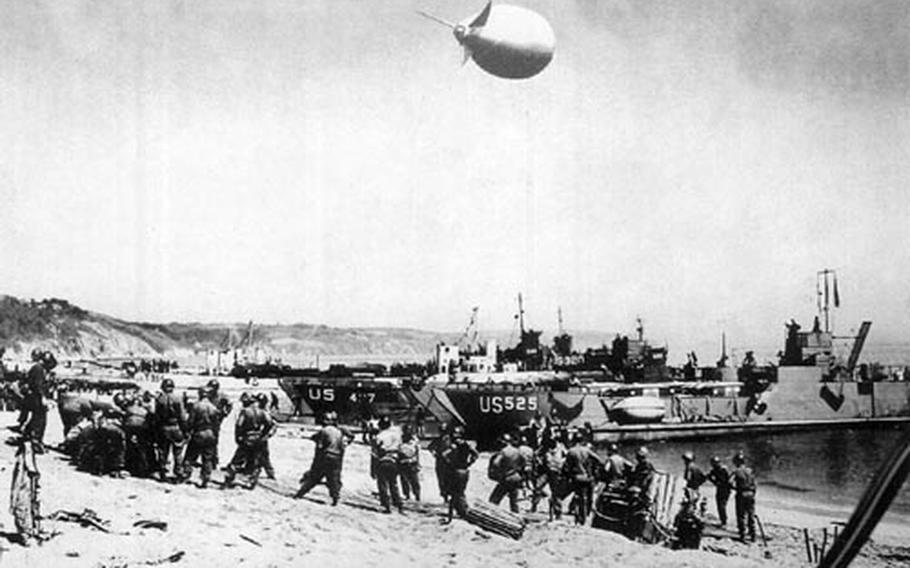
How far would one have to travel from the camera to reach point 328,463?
696 centimetres

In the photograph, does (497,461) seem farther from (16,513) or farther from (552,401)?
(552,401)

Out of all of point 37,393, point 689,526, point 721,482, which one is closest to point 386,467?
point 689,526

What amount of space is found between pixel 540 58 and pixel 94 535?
212 inches

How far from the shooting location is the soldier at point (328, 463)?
6910mm

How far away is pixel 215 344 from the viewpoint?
85312 mm

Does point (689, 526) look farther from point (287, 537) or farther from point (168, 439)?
point (168, 439)

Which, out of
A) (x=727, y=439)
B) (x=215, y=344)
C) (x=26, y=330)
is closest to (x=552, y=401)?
(x=727, y=439)

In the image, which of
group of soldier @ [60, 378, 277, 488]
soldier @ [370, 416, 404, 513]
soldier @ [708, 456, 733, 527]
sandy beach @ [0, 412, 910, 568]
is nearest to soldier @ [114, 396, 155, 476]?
group of soldier @ [60, 378, 277, 488]

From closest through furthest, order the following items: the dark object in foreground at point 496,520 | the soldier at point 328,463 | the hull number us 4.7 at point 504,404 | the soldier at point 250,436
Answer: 1. the dark object in foreground at point 496,520
2. the soldier at point 328,463
3. the soldier at point 250,436
4. the hull number us 4.7 at point 504,404

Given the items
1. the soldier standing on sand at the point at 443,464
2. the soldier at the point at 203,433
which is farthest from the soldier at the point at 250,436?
the soldier standing on sand at the point at 443,464

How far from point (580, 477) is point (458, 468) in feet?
4.30

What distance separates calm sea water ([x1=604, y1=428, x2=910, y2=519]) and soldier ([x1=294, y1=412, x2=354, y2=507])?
9.04m

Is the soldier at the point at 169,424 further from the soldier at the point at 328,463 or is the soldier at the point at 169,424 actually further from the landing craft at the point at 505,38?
the landing craft at the point at 505,38

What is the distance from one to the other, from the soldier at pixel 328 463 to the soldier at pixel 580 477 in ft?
7.34
